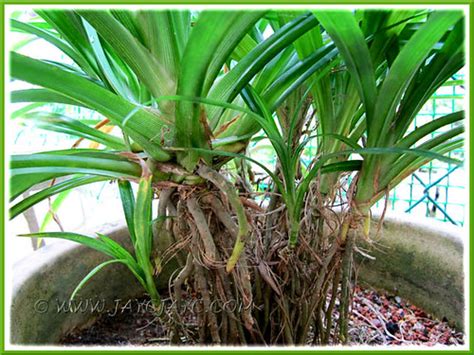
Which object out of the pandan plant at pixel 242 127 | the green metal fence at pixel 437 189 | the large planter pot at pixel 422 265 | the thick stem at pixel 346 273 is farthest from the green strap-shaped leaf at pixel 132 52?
the green metal fence at pixel 437 189

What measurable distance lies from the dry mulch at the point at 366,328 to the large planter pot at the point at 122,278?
0.02 meters

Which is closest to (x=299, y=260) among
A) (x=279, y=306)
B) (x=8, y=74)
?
(x=279, y=306)

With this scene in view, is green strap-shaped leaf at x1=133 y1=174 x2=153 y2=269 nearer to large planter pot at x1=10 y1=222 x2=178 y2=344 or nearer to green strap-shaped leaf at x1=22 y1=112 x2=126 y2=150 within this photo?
green strap-shaped leaf at x1=22 y1=112 x2=126 y2=150

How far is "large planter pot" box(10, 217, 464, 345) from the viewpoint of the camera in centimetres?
51

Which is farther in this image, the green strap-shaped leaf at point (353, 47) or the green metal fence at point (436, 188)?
the green metal fence at point (436, 188)

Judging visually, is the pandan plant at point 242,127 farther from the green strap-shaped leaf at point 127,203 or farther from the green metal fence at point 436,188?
the green metal fence at point 436,188

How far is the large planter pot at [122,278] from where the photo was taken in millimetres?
511

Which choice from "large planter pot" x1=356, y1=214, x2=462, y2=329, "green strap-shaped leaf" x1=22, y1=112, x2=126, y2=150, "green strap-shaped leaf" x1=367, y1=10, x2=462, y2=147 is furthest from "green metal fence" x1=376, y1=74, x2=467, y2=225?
"green strap-shaped leaf" x1=22, y1=112, x2=126, y2=150

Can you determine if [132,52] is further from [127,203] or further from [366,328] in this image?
[366,328]

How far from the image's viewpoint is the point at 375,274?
73 cm

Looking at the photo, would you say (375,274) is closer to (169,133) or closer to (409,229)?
(409,229)

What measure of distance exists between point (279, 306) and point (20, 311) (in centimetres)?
32

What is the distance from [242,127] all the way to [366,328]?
0.42 meters

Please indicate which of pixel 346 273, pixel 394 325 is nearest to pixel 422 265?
pixel 394 325
